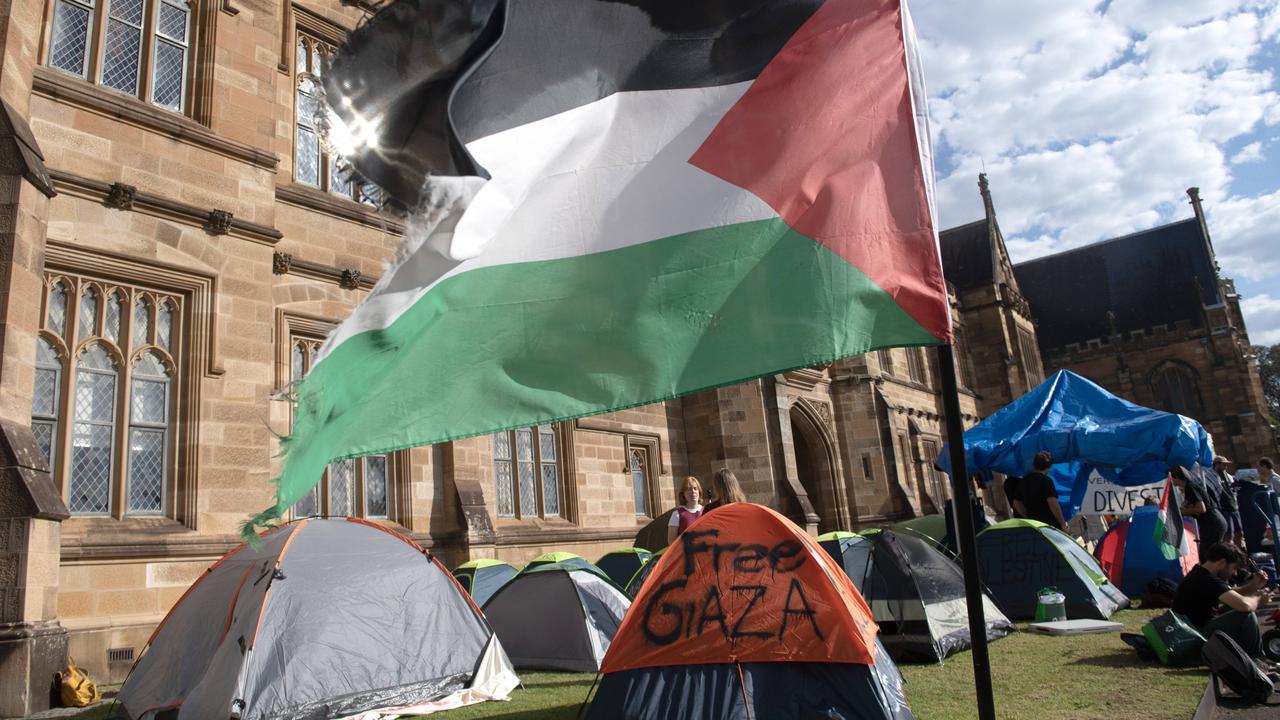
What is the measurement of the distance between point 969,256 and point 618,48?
135ft

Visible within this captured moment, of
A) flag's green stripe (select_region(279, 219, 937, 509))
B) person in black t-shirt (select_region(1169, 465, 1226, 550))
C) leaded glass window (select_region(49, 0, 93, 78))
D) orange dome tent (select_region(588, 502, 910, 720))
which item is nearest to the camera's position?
flag's green stripe (select_region(279, 219, 937, 509))

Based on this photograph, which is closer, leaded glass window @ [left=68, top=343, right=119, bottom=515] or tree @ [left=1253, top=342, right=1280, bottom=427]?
leaded glass window @ [left=68, top=343, right=119, bottom=515]

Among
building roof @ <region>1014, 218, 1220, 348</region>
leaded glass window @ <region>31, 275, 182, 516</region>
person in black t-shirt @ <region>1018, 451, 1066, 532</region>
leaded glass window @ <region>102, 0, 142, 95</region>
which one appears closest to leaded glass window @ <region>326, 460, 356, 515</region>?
leaded glass window @ <region>31, 275, 182, 516</region>

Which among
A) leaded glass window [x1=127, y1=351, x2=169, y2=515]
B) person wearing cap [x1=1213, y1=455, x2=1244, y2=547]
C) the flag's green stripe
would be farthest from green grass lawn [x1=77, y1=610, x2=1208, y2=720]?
Result: person wearing cap [x1=1213, y1=455, x2=1244, y2=547]

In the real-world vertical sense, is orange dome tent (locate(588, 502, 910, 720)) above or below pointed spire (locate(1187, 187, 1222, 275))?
below

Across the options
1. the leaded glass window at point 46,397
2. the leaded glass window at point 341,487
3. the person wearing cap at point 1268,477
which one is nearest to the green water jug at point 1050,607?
the person wearing cap at point 1268,477

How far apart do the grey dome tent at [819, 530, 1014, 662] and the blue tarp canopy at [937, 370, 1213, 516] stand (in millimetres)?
4648

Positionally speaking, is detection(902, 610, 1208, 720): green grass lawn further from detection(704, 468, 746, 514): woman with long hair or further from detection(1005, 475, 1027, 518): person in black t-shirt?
detection(1005, 475, 1027, 518): person in black t-shirt

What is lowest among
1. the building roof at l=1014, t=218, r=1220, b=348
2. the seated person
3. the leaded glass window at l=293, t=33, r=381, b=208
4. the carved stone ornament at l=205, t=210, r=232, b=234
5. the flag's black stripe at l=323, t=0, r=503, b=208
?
the seated person

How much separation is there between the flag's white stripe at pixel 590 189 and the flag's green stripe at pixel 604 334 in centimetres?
7

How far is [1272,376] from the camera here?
5775cm

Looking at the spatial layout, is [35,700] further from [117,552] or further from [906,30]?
[906,30]

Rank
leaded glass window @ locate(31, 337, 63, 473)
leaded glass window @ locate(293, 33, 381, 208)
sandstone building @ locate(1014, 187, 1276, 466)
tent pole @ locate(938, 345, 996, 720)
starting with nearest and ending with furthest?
tent pole @ locate(938, 345, 996, 720), leaded glass window @ locate(31, 337, 63, 473), leaded glass window @ locate(293, 33, 381, 208), sandstone building @ locate(1014, 187, 1276, 466)

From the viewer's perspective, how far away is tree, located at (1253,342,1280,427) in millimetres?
56938
